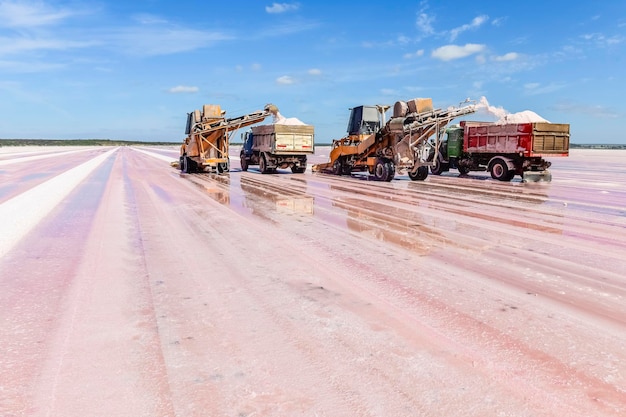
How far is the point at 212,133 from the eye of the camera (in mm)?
20344

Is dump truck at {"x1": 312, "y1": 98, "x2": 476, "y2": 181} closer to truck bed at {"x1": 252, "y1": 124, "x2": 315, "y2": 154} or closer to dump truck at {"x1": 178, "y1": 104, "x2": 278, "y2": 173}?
truck bed at {"x1": 252, "y1": 124, "x2": 315, "y2": 154}

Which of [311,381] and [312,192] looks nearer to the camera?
[311,381]

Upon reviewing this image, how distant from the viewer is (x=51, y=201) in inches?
424

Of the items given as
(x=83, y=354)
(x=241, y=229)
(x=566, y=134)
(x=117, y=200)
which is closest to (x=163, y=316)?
(x=83, y=354)

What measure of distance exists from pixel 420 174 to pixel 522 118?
14.2 ft

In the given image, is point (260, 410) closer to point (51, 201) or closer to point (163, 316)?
point (163, 316)

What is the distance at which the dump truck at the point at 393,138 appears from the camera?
52.1 feet

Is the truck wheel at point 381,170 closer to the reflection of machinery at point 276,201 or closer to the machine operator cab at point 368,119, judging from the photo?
the machine operator cab at point 368,119

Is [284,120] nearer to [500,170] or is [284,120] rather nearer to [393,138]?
[393,138]

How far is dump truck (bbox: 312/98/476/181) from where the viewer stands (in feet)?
52.1

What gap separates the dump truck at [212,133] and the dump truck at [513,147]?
7.70 m

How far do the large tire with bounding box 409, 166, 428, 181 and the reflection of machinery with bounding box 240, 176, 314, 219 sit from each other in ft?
18.8

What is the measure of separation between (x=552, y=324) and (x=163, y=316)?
9.84 feet

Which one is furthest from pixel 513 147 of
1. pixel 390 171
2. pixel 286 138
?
pixel 286 138
